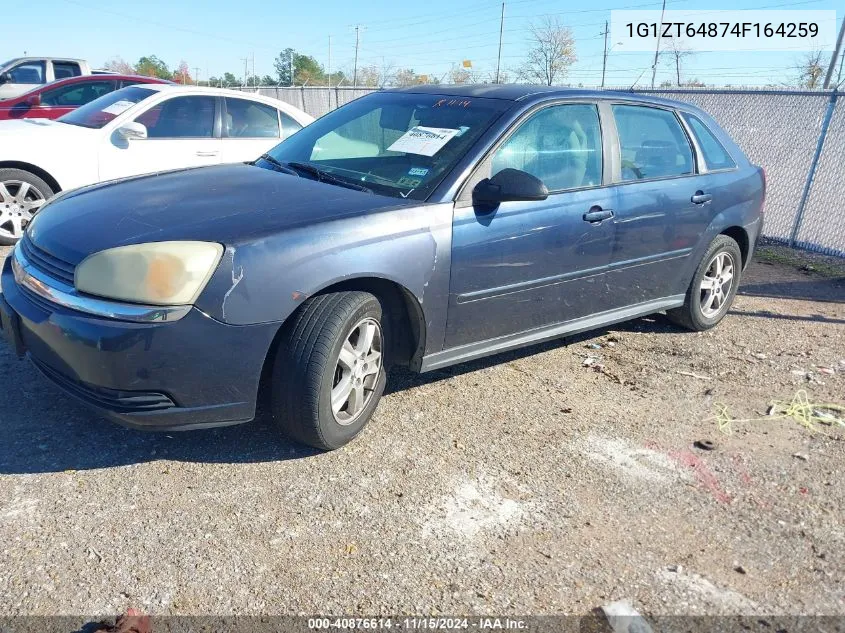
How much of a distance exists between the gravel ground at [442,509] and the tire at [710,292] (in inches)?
43.2

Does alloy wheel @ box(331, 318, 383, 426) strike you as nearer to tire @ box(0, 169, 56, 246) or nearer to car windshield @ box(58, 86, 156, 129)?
tire @ box(0, 169, 56, 246)

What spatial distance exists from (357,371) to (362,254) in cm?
56

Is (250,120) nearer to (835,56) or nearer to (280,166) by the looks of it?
(280,166)

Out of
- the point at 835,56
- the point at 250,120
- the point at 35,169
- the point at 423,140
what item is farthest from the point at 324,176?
the point at 835,56

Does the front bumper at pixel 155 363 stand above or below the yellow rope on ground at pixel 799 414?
above

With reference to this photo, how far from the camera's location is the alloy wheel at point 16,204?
6.57 m

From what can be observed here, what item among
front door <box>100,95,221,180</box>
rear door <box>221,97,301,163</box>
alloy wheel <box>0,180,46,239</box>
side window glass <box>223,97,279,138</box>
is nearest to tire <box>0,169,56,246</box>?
alloy wheel <box>0,180,46,239</box>

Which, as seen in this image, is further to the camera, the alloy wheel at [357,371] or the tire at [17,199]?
the tire at [17,199]

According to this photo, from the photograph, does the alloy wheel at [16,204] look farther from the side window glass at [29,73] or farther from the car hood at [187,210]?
the side window glass at [29,73]

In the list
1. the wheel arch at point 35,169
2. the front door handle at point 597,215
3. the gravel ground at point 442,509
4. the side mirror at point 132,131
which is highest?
the side mirror at point 132,131

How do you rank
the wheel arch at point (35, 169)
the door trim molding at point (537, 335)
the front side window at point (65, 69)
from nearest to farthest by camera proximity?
the door trim molding at point (537, 335) → the wheel arch at point (35, 169) → the front side window at point (65, 69)

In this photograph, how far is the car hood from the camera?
10.2 ft

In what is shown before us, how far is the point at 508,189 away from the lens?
Answer: 3689 millimetres

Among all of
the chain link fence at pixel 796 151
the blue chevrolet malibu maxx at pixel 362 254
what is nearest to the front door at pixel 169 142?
the blue chevrolet malibu maxx at pixel 362 254
